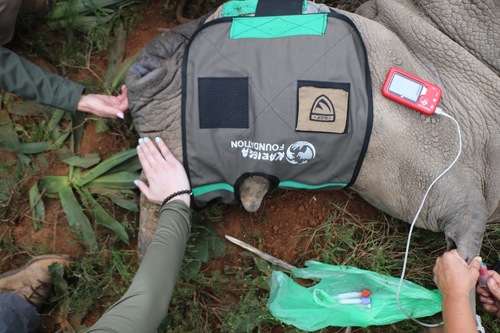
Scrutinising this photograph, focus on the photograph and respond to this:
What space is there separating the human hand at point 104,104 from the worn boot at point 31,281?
956mm

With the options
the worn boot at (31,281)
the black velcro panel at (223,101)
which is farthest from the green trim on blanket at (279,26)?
the worn boot at (31,281)

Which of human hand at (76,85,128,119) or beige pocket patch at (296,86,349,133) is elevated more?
beige pocket patch at (296,86,349,133)

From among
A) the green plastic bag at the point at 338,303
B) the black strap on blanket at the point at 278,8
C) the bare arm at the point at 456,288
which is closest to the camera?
the bare arm at the point at 456,288

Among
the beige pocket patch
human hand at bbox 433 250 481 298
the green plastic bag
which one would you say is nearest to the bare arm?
human hand at bbox 433 250 481 298

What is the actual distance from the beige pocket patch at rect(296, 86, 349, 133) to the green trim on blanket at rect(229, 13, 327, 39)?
0.29 metres

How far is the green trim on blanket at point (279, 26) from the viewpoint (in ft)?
8.08

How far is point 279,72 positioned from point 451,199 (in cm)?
110

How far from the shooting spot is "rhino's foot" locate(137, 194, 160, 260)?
2.89m

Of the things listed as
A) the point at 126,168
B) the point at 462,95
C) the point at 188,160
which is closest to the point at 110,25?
the point at 126,168

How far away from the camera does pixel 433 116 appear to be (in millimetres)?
2562

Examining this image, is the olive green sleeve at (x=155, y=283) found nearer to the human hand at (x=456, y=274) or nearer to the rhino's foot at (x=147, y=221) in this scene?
the rhino's foot at (x=147, y=221)

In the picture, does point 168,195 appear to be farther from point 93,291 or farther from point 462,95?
point 462,95

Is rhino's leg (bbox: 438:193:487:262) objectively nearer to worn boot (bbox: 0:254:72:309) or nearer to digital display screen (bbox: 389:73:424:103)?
digital display screen (bbox: 389:73:424:103)

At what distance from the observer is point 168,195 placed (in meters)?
2.60
